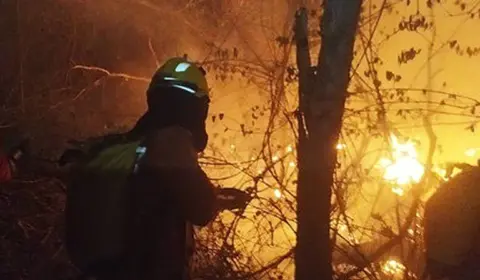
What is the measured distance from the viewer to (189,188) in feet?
12.0

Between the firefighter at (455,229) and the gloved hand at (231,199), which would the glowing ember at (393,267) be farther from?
the gloved hand at (231,199)

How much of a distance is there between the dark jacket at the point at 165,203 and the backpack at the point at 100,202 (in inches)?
2.4

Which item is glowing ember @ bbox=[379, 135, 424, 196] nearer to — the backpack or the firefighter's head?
the firefighter's head

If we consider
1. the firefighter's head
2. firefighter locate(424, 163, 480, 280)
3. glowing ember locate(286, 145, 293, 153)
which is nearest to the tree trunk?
the firefighter's head

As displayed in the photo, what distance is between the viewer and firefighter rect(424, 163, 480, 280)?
5320mm

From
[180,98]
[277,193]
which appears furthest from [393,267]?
[180,98]

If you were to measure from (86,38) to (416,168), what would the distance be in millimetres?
5641

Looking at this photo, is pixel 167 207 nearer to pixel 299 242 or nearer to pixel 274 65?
pixel 299 242

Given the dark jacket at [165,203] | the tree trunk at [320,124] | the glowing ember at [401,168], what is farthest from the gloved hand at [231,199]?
the glowing ember at [401,168]

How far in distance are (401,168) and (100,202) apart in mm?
3694

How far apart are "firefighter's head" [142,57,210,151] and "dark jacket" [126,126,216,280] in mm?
193

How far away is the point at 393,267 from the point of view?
625 centimetres

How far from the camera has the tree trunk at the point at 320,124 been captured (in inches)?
166

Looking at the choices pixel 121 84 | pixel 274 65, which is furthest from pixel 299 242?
pixel 121 84
